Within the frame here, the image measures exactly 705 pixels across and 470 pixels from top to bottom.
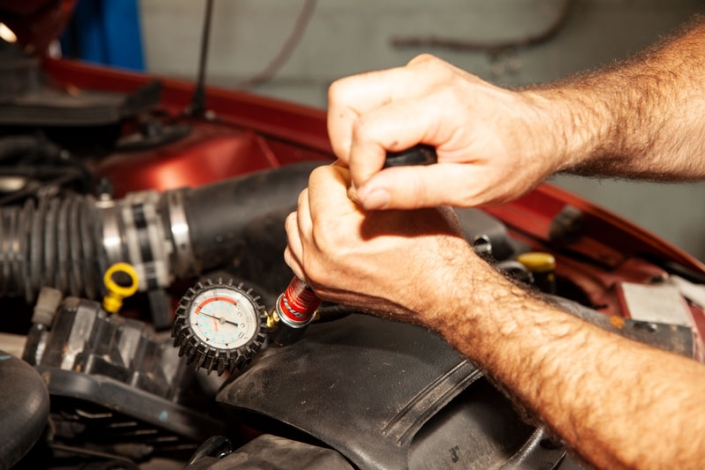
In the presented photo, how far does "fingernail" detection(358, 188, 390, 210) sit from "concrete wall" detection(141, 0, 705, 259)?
2206mm

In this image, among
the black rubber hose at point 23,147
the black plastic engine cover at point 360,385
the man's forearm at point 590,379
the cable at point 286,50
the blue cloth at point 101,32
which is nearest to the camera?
the man's forearm at point 590,379

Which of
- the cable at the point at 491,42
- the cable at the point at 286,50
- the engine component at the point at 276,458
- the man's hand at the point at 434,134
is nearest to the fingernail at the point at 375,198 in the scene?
the man's hand at the point at 434,134

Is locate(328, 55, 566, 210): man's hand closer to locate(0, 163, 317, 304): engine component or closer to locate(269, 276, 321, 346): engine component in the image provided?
locate(269, 276, 321, 346): engine component

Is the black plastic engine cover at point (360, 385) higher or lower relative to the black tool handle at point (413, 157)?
lower

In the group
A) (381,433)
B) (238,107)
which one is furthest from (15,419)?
(238,107)

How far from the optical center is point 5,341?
938 mm

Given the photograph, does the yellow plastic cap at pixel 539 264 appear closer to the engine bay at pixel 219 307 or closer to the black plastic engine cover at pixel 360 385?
the engine bay at pixel 219 307

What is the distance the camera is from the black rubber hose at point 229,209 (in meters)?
1.05

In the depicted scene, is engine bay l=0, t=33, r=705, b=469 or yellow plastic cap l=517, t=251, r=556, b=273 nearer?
engine bay l=0, t=33, r=705, b=469

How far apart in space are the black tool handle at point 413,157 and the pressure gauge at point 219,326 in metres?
0.28

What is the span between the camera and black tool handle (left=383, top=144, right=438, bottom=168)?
0.58 meters

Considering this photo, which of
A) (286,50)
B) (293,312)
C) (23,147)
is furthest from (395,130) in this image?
(286,50)

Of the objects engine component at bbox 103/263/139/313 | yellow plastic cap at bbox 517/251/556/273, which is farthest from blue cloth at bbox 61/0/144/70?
yellow plastic cap at bbox 517/251/556/273

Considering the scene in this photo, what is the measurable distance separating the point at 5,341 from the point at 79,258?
0.15 metres
